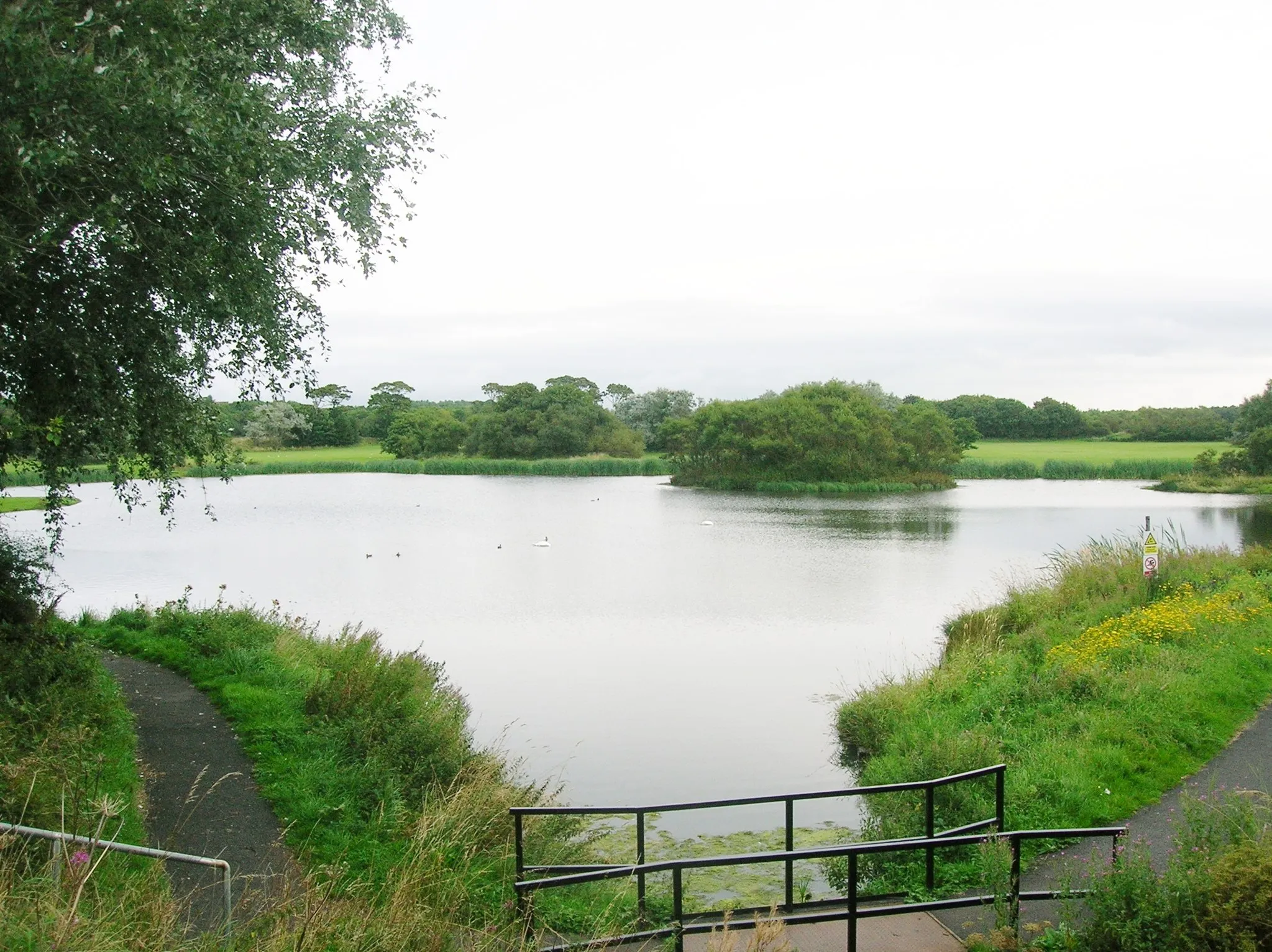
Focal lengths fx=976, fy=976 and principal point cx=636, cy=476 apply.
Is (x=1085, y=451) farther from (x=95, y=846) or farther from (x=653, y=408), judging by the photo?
(x=95, y=846)

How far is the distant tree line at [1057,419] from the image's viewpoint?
11806 centimetres

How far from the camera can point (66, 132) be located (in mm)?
7887

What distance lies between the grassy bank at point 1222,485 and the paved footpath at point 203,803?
70249 mm

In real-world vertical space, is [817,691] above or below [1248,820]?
below

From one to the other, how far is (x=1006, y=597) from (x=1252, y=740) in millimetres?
11931

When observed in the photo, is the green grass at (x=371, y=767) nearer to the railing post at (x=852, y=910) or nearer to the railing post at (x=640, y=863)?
the railing post at (x=640, y=863)

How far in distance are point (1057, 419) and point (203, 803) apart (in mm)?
131165

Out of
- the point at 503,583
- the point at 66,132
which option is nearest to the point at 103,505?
the point at 503,583

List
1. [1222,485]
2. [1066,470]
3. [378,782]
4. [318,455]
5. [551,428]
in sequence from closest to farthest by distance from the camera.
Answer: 1. [378,782]
2. [1222,485]
3. [1066,470]
4. [551,428]
5. [318,455]

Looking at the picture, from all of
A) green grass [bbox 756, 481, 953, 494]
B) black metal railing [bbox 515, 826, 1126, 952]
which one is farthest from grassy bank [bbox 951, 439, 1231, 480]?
black metal railing [bbox 515, 826, 1126, 952]

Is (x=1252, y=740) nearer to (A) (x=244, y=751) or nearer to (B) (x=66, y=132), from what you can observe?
(A) (x=244, y=751)

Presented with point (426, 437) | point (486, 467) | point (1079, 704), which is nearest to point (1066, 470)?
point (486, 467)

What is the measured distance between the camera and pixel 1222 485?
224ft

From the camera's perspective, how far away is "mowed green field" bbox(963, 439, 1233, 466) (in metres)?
94.7
